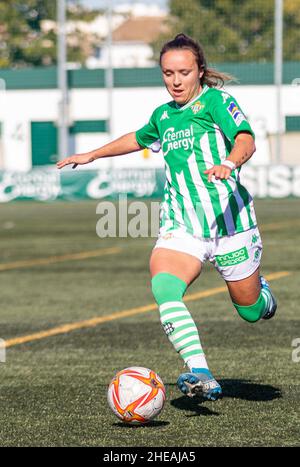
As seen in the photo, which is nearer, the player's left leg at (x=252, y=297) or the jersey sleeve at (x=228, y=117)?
the jersey sleeve at (x=228, y=117)

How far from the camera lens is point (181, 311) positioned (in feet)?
21.5

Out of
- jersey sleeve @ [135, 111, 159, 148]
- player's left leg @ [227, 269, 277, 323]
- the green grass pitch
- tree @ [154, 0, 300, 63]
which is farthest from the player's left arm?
tree @ [154, 0, 300, 63]

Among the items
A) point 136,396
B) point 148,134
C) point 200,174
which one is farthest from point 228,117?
point 136,396

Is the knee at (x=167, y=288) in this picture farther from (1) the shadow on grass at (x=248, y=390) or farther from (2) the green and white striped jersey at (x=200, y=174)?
(1) the shadow on grass at (x=248, y=390)

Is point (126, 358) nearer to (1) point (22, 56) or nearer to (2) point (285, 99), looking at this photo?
(2) point (285, 99)

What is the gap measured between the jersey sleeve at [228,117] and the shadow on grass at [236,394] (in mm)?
1553

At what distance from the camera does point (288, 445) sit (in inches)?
219

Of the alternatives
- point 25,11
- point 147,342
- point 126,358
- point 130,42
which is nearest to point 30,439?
point 126,358

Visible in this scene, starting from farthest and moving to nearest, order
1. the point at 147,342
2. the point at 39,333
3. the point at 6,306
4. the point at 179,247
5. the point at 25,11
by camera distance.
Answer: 1. the point at 25,11
2. the point at 6,306
3. the point at 39,333
4. the point at 147,342
5. the point at 179,247

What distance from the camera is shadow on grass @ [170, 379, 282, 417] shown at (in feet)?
21.9

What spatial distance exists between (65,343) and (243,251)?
10.0 ft

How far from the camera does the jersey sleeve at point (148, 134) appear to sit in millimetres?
7176

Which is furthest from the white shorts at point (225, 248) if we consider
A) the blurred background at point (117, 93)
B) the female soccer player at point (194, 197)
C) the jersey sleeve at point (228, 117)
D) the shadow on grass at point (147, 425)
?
the blurred background at point (117, 93)

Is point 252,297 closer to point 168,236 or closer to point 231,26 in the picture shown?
point 168,236
